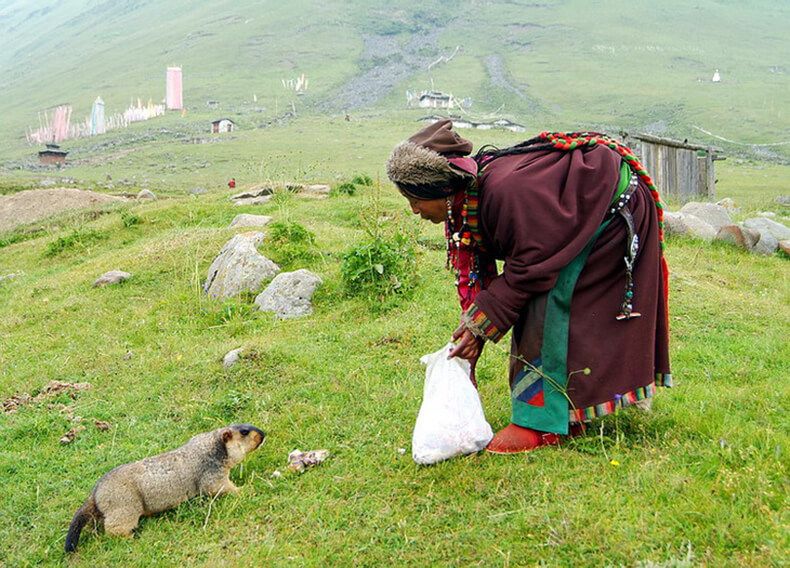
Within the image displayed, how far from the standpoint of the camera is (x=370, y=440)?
401 centimetres

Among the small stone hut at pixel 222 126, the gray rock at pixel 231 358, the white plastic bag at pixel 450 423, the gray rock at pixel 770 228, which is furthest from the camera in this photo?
the small stone hut at pixel 222 126

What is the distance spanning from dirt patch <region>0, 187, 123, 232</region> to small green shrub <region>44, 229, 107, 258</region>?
5113 mm

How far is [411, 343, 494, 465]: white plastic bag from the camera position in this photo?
3.40 meters

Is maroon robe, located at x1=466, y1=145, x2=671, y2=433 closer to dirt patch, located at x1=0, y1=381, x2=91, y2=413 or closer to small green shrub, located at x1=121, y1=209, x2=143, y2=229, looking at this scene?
dirt patch, located at x1=0, y1=381, x2=91, y2=413

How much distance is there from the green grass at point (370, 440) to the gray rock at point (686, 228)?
1477 mm

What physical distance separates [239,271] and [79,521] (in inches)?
181

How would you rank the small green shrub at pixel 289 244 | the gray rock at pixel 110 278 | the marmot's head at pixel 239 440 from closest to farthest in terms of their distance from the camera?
the marmot's head at pixel 239 440 → the small green shrub at pixel 289 244 → the gray rock at pixel 110 278

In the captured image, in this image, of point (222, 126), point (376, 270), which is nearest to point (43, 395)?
point (376, 270)

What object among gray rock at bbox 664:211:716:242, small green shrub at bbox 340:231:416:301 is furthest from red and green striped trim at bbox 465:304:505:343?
gray rock at bbox 664:211:716:242

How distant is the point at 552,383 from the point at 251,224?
847cm

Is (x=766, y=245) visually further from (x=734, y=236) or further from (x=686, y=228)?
(x=686, y=228)

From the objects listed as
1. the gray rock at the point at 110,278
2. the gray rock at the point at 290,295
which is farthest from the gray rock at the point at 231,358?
the gray rock at the point at 110,278

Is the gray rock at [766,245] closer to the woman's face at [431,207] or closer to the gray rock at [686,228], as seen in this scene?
the gray rock at [686,228]

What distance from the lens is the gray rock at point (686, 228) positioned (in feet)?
32.0
